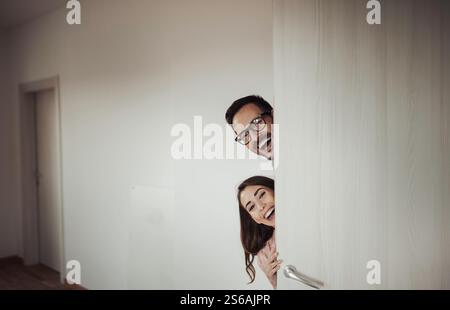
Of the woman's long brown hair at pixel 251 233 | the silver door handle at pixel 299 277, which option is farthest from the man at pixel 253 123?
the silver door handle at pixel 299 277

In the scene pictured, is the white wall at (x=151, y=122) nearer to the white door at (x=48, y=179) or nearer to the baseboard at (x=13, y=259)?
the white door at (x=48, y=179)

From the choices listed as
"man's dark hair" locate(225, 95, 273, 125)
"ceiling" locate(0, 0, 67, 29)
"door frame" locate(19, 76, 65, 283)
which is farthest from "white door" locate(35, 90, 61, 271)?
"man's dark hair" locate(225, 95, 273, 125)

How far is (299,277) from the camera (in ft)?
3.43

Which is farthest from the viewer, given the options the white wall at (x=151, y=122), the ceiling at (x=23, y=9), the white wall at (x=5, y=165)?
the white wall at (x=5, y=165)

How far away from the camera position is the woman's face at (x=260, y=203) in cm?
168

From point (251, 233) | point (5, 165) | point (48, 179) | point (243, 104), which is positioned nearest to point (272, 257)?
point (251, 233)

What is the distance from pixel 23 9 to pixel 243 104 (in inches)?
98.2

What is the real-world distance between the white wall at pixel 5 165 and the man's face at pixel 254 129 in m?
Result: 3.01

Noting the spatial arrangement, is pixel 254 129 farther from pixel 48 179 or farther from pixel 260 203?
pixel 48 179

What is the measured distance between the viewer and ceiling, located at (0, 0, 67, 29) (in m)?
2.80

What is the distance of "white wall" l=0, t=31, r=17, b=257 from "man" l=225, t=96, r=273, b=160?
299cm
